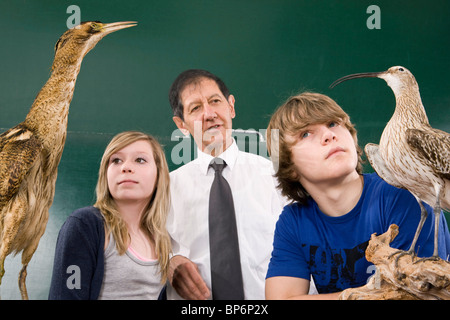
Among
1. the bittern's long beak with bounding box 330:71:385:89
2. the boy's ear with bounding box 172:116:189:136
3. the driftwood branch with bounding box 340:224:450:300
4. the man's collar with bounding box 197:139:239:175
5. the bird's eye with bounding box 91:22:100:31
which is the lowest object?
the driftwood branch with bounding box 340:224:450:300

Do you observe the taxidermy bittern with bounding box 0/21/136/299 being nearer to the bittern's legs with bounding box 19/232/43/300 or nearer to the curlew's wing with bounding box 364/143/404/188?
the bittern's legs with bounding box 19/232/43/300

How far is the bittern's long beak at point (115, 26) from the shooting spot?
197 centimetres

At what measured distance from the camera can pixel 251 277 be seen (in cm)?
182

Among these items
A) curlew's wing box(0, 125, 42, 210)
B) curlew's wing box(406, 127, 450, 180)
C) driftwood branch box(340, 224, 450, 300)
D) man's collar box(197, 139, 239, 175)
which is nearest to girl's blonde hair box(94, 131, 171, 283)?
man's collar box(197, 139, 239, 175)

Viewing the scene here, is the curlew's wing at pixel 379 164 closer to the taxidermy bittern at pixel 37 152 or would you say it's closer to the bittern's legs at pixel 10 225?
the taxidermy bittern at pixel 37 152

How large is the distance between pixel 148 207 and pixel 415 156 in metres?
1.09

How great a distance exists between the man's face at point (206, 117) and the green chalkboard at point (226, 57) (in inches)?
2.3

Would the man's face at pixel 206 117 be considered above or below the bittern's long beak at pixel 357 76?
below

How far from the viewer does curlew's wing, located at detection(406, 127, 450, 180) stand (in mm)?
1476

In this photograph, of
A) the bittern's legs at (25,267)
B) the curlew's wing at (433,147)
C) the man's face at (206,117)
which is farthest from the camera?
the man's face at (206,117)

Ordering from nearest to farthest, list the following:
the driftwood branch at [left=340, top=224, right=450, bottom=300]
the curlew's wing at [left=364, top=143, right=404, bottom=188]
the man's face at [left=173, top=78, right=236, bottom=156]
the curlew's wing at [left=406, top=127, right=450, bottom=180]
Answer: the driftwood branch at [left=340, top=224, right=450, bottom=300] < the curlew's wing at [left=406, top=127, right=450, bottom=180] < the curlew's wing at [left=364, top=143, right=404, bottom=188] < the man's face at [left=173, top=78, right=236, bottom=156]

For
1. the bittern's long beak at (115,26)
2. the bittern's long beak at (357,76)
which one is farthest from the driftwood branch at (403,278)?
the bittern's long beak at (115,26)

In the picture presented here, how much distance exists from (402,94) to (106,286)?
56.3 inches
